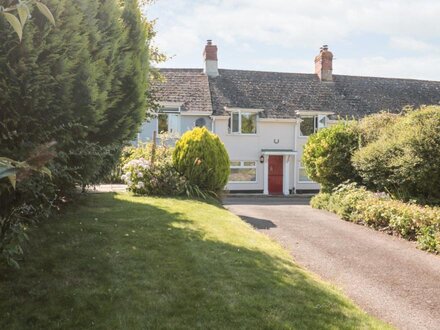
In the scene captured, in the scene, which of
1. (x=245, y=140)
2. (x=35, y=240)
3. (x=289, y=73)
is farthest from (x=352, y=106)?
(x=35, y=240)

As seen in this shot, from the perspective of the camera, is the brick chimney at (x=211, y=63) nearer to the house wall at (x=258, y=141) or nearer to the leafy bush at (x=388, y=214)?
the house wall at (x=258, y=141)

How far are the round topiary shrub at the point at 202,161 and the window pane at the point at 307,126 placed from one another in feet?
49.7

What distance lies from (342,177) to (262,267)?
11008 millimetres

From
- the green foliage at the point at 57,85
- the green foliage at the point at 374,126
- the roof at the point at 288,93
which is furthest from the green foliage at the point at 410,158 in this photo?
the roof at the point at 288,93

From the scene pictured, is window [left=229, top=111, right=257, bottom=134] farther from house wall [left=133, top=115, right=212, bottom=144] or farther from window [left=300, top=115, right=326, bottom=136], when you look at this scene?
window [left=300, top=115, right=326, bottom=136]

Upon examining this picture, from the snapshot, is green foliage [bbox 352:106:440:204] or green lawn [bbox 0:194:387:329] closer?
green lawn [bbox 0:194:387:329]

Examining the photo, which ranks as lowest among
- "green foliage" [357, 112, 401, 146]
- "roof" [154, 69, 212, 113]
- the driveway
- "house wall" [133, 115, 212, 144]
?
the driveway

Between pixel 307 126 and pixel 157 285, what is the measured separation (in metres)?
25.3

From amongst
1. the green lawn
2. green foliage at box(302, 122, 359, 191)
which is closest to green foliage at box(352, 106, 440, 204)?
green foliage at box(302, 122, 359, 191)

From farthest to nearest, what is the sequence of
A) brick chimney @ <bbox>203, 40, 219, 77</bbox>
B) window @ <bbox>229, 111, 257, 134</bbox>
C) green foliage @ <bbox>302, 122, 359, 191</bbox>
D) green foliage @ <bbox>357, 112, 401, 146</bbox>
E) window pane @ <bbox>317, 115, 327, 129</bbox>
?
brick chimney @ <bbox>203, 40, 219, 77</bbox>, window pane @ <bbox>317, 115, 327, 129</bbox>, window @ <bbox>229, 111, 257, 134</bbox>, green foliage @ <bbox>302, 122, 359, 191</bbox>, green foliage @ <bbox>357, 112, 401, 146</bbox>

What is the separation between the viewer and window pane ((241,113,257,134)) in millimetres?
28141

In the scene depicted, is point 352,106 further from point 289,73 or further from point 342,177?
point 342,177

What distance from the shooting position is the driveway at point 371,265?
19.2 feet

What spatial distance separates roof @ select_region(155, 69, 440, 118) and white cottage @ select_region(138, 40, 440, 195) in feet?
0.22
